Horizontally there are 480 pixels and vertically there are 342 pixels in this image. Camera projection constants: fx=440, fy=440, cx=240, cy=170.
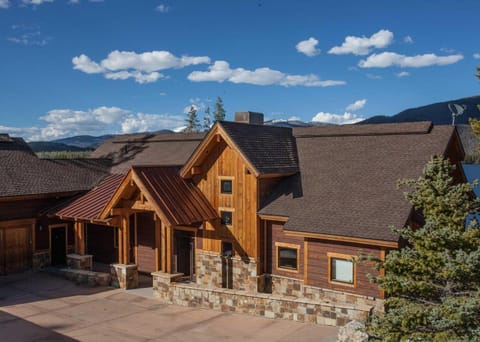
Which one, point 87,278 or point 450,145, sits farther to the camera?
point 87,278

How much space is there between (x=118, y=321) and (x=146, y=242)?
20.7 ft

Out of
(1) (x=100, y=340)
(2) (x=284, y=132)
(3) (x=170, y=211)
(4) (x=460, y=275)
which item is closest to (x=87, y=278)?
(3) (x=170, y=211)

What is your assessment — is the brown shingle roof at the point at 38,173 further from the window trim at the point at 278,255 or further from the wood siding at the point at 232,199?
the window trim at the point at 278,255

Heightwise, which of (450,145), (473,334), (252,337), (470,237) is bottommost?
(252,337)

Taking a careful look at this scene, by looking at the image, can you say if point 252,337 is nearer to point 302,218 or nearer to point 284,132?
point 302,218

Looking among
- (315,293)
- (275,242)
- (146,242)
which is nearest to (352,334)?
(315,293)

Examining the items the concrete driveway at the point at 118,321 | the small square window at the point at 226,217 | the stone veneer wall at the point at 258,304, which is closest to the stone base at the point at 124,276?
the concrete driveway at the point at 118,321

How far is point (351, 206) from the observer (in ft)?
48.0

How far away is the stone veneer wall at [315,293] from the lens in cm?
1343

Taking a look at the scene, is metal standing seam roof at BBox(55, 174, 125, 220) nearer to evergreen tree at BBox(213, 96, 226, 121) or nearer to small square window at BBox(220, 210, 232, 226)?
small square window at BBox(220, 210, 232, 226)

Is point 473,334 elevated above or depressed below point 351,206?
below

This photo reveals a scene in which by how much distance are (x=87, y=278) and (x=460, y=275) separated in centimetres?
1477

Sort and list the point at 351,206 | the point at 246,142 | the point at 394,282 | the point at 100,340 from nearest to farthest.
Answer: the point at 394,282, the point at 100,340, the point at 351,206, the point at 246,142

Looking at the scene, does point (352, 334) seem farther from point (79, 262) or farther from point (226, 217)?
point (79, 262)
